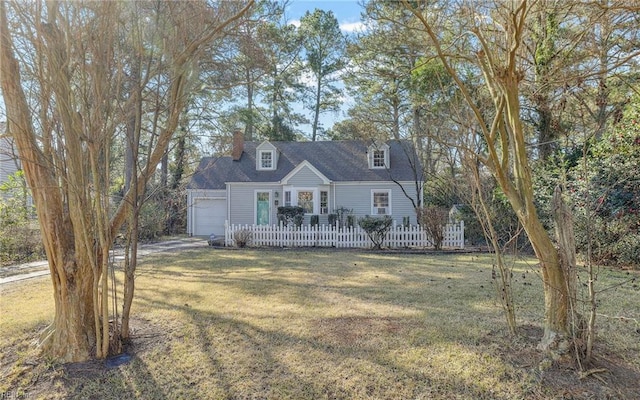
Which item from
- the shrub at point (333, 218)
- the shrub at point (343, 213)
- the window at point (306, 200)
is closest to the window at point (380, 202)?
the shrub at point (343, 213)

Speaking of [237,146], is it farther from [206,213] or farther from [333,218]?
[333,218]

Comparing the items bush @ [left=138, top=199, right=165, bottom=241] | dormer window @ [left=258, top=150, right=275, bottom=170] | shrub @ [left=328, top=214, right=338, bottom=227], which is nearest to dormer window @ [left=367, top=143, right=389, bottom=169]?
shrub @ [left=328, top=214, right=338, bottom=227]

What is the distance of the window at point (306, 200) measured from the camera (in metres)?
16.8

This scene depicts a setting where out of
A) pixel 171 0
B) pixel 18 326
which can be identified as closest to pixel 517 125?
pixel 171 0

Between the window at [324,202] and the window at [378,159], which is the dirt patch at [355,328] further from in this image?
the window at [378,159]

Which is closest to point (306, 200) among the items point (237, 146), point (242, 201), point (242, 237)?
point (242, 201)

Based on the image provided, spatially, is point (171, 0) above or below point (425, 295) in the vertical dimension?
above

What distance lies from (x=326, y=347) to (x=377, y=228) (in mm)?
9047

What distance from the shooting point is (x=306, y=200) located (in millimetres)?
16891

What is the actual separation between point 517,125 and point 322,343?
113 inches

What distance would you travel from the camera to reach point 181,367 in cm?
328

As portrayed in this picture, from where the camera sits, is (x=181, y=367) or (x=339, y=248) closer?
(x=181, y=367)

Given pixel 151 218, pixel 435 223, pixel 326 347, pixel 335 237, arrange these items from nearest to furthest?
1. pixel 326 347
2. pixel 435 223
3. pixel 335 237
4. pixel 151 218

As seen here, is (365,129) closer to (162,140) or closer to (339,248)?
(339,248)
